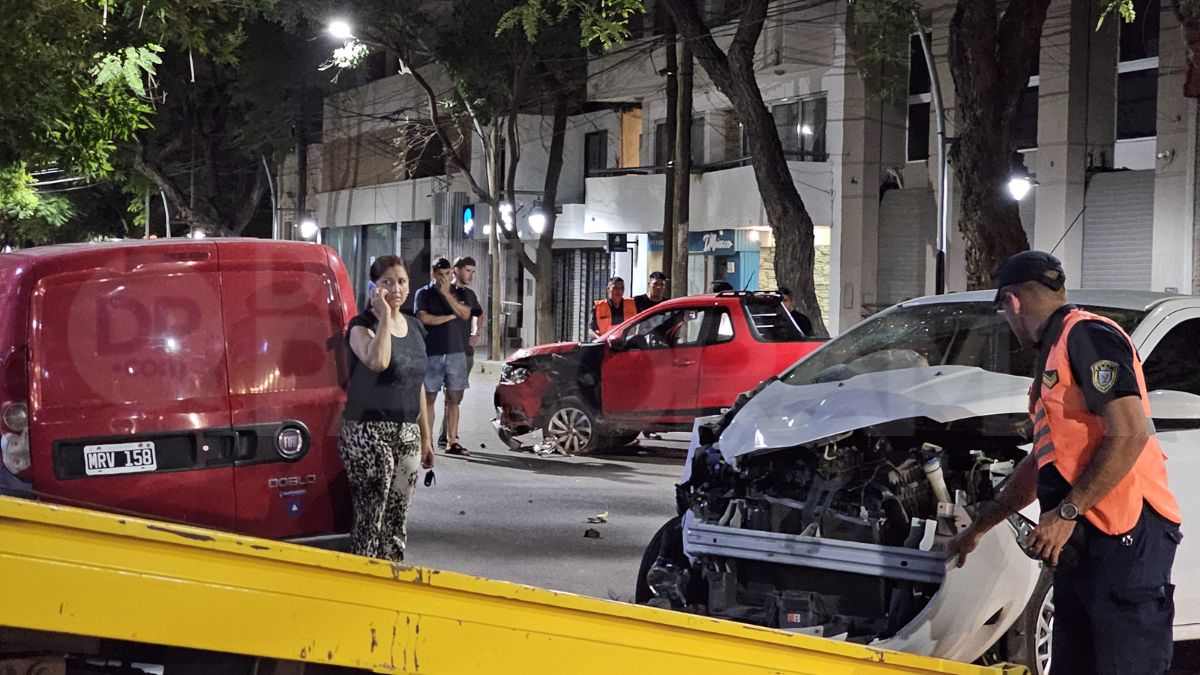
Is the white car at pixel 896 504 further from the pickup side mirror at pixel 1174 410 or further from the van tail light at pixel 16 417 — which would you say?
the van tail light at pixel 16 417

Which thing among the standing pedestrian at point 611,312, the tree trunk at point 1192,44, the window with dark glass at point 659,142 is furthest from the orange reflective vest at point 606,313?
the window with dark glass at point 659,142

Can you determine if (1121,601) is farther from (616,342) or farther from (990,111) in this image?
(990,111)

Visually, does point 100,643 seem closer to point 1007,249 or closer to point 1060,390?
point 1060,390

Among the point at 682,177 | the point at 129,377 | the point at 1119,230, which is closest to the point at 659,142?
the point at 682,177

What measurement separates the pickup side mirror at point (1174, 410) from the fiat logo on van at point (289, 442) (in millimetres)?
3699

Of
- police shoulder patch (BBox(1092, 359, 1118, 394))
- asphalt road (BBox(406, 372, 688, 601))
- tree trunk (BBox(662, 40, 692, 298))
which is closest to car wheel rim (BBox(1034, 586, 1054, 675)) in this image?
police shoulder patch (BBox(1092, 359, 1118, 394))

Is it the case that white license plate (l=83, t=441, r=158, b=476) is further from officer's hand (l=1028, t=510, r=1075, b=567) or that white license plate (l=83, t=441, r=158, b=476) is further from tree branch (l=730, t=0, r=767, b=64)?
tree branch (l=730, t=0, r=767, b=64)

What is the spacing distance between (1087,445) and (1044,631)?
1.64 meters

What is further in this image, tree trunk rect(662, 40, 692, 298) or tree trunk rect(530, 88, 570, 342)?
tree trunk rect(530, 88, 570, 342)

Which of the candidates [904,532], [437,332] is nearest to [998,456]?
[904,532]

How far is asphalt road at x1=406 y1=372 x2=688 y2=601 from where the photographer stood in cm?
873

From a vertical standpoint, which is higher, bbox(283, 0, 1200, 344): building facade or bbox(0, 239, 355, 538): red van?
bbox(283, 0, 1200, 344): building facade

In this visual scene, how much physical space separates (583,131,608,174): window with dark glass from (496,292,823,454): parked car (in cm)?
2153

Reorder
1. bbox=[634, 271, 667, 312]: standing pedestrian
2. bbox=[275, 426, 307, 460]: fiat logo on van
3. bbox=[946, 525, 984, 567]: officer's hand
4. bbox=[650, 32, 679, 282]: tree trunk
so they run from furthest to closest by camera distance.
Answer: bbox=[650, 32, 679, 282]: tree trunk < bbox=[634, 271, 667, 312]: standing pedestrian < bbox=[275, 426, 307, 460]: fiat logo on van < bbox=[946, 525, 984, 567]: officer's hand
